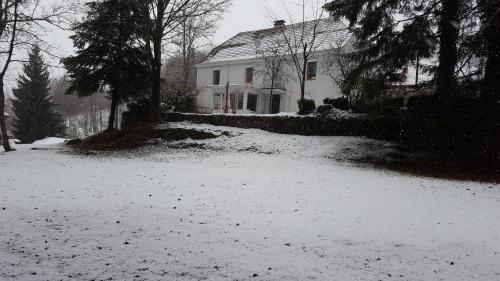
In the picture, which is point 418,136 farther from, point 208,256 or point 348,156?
point 208,256

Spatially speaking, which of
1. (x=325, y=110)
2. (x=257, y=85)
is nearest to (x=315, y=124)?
(x=325, y=110)

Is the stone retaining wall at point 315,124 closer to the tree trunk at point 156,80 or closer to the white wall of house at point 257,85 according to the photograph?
the tree trunk at point 156,80

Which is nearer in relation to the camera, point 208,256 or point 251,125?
point 208,256

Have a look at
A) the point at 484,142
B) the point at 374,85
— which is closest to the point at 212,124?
the point at 374,85

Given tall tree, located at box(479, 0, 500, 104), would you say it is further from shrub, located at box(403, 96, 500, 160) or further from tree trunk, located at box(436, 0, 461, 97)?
tree trunk, located at box(436, 0, 461, 97)

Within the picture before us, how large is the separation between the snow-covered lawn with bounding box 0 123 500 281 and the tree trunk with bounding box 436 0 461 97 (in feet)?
15.3

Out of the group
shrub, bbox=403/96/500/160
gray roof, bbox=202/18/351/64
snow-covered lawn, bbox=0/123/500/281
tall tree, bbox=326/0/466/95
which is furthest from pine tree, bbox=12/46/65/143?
shrub, bbox=403/96/500/160

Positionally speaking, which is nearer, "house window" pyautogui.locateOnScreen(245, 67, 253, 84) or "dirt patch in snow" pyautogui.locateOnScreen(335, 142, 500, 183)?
"dirt patch in snow" pyautogui.locateOnScreen(335, 142, 500, 183)

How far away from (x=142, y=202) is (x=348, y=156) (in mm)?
9443

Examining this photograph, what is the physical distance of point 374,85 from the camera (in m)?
12.4

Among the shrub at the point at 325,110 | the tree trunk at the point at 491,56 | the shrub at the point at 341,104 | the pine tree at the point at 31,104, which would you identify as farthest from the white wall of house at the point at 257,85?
the pine tree at the point at 31,104

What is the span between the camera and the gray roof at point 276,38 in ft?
90.0

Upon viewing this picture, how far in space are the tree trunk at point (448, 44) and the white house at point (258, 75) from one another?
1264 centimetres

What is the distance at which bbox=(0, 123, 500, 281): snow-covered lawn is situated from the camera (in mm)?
3902
